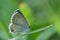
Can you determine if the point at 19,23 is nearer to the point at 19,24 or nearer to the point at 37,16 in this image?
the point at 19,24

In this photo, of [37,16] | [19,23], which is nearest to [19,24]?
[19,23]

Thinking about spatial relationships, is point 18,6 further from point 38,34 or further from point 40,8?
point 38,34

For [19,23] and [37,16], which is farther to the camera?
[37,16]

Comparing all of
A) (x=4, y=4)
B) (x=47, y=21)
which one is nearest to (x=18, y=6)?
(x=4, y=4)
